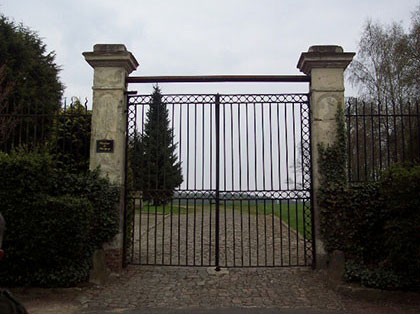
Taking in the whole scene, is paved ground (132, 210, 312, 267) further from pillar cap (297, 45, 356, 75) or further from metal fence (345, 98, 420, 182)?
pillar cap (297, 45, 356, 75)

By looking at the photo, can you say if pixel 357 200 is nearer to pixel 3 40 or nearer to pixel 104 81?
pixel 104 81

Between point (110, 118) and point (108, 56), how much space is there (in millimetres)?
1182

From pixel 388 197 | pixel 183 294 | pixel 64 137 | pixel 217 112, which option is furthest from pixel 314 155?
pixel 64 137

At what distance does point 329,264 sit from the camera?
6406 mm

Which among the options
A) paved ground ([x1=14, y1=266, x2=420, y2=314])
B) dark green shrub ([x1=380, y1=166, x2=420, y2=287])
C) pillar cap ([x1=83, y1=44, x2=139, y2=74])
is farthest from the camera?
pillar cap ([x1=83, y1=44, x2=139, y2=74])

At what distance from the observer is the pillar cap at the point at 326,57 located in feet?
22.6

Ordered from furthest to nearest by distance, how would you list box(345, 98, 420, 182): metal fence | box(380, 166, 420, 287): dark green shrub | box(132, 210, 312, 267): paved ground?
box(132, 210, 312, 267): paved ground < box(345, 98, 420, 182): metal fence < box(380, 166, 420, 287): dark green shrub

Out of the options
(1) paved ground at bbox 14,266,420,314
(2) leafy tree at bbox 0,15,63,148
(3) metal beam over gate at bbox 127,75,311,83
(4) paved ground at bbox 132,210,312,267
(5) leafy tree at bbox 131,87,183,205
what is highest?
(2) leafy tree at bbox 0,15,63,148

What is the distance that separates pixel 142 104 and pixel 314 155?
338 centimetres

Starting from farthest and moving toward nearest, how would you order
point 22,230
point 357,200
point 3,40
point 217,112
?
point 3,40 < point 217,112 < point 357,200 < point 22,230

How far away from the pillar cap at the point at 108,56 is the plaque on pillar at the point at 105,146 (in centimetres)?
150

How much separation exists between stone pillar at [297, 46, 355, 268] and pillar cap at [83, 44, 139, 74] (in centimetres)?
336

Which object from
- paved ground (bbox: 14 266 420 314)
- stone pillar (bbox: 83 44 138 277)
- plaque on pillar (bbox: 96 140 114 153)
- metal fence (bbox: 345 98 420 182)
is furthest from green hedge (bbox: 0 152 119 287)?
metal fence (bbox: 345 98 420 182)

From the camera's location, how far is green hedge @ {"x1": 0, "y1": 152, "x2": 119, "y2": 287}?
18.3ft
